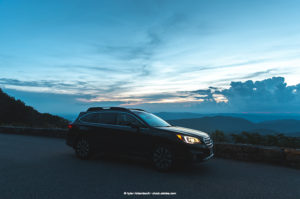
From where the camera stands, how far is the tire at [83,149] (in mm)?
8109

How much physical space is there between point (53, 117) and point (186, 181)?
3595 cm

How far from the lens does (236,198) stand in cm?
454

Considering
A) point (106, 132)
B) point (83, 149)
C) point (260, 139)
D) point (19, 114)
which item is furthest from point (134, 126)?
point (19, 114)

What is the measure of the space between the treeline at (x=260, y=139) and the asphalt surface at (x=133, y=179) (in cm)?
242

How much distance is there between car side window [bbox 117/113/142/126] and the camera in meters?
7.32

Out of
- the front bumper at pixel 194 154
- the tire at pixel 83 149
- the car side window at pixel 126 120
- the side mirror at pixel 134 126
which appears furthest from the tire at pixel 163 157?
the tire at pixel 83 149

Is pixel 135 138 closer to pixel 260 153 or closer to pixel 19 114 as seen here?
pixel 260 153

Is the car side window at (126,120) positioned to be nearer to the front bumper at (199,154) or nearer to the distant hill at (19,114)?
the front bumper at (199,154)

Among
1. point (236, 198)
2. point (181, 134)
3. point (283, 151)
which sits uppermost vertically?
point (181, 134)

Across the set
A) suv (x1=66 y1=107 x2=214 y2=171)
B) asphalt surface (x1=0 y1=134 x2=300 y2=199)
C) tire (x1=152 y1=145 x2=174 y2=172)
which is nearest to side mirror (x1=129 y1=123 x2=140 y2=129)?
suv (x1=66 y1=107 x2=214 y2=171)

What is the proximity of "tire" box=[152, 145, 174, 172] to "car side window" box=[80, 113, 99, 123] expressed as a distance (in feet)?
9.04

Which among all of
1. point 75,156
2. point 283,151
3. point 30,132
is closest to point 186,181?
point 283,151

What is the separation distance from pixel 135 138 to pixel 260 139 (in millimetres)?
6167

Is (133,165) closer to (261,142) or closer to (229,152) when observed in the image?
(229,152)
